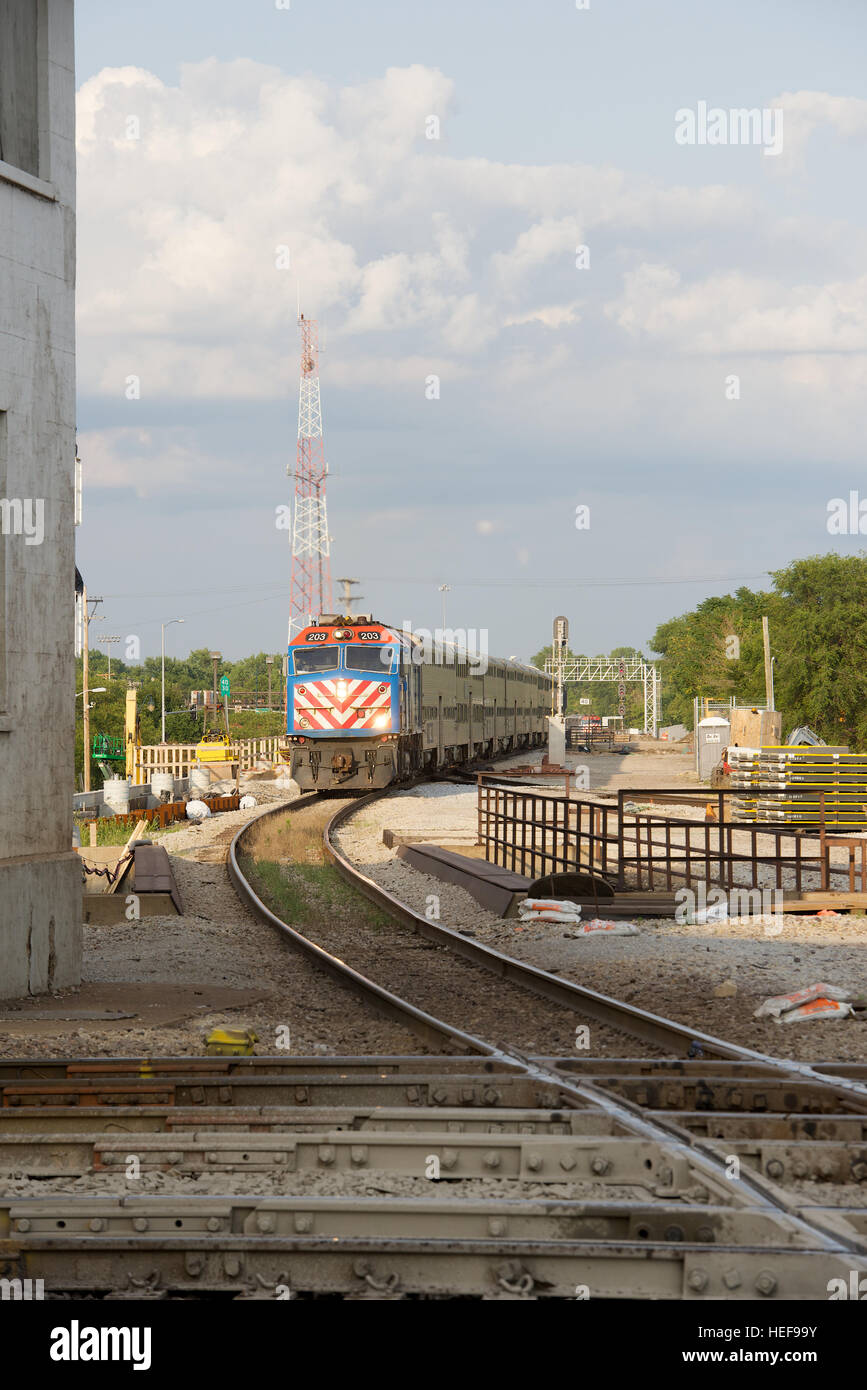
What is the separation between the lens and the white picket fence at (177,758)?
47.7 metres

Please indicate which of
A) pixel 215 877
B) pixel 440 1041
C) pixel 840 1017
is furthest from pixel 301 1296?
pixel 215 877

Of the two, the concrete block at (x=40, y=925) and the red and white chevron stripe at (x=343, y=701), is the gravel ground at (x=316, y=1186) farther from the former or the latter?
the red and white chevron stripe at (x=343, y=701)

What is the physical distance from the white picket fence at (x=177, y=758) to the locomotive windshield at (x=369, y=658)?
1724cm

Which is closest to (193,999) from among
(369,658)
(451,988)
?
(451,988)

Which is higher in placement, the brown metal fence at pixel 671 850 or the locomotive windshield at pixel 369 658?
the locomotive windshield at pixel 369 658

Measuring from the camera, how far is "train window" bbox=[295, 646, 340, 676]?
1160 inches

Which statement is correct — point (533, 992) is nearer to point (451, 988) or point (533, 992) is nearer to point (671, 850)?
point (451, 988)

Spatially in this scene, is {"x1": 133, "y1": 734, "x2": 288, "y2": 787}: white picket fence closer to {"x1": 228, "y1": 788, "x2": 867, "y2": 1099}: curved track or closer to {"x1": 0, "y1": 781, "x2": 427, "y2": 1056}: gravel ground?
{"x1": 0, "y1": 781, "x2": 427, "y2": 1056}: gravel ground

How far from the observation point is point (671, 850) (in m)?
21.0

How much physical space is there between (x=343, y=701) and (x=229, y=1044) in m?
21.6

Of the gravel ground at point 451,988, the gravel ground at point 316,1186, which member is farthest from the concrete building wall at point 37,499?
the gravel ground at point 316,1186

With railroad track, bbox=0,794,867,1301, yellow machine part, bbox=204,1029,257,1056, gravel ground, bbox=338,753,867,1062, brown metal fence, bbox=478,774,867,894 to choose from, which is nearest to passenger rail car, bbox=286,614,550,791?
brown metal fence, bbox=478,774,867,894

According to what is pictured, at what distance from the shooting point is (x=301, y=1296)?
3969mm

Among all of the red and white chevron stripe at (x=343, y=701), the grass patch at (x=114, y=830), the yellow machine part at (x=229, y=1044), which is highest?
the red and white chevron stripe at (x=343, y=701)
